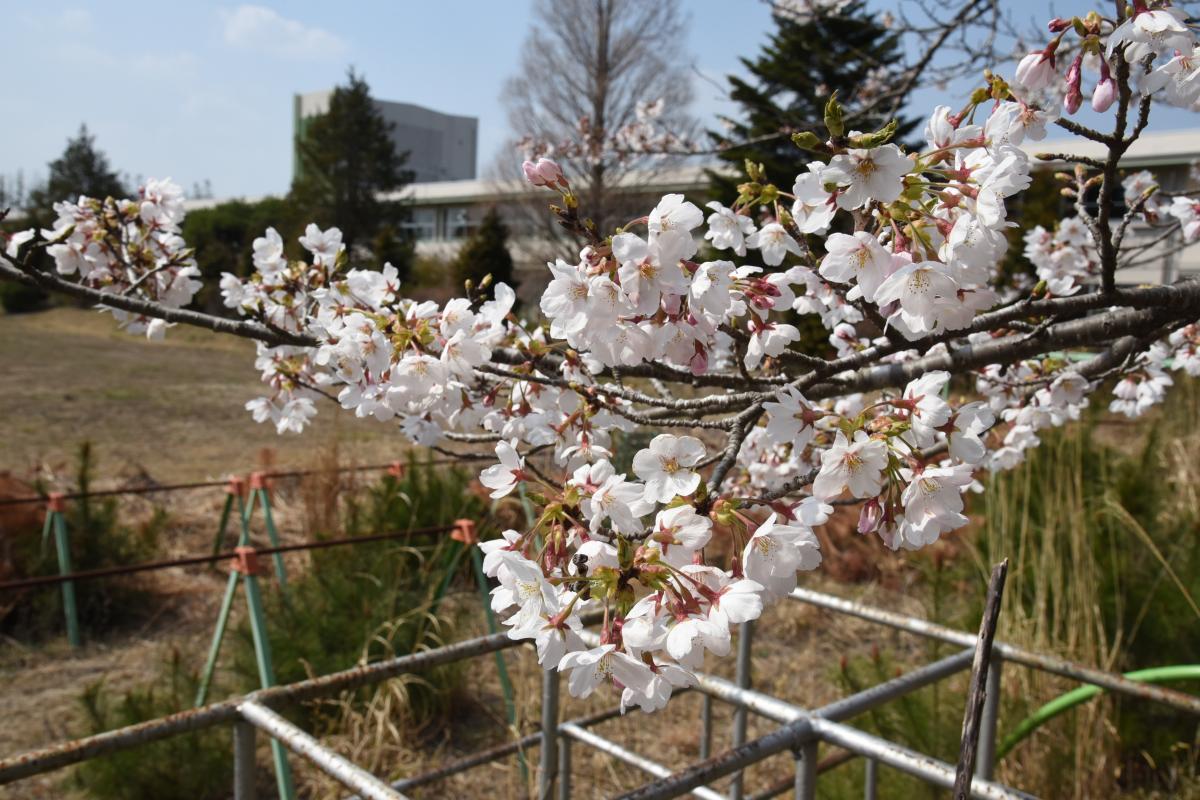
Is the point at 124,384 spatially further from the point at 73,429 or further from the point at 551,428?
the point at 551,428

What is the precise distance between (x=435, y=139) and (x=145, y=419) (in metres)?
45.5

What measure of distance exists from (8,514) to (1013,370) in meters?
4.81

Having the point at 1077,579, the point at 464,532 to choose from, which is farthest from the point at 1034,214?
the point at 464,532

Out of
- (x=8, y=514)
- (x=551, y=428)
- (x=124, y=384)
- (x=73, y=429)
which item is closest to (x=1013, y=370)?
(x=551, y=428)

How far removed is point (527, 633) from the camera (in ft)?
2.87

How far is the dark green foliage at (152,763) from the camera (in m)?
2.97

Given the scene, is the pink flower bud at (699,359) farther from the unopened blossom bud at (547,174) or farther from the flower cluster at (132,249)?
the flower cluster at (132,249)

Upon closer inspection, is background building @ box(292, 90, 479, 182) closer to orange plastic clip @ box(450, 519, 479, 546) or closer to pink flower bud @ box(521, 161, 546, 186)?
orange plastic clip @ box(450, 519, 479, 546)

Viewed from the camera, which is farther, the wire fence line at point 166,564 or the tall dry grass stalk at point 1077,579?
the tall dry grass stalk at point 1077,579

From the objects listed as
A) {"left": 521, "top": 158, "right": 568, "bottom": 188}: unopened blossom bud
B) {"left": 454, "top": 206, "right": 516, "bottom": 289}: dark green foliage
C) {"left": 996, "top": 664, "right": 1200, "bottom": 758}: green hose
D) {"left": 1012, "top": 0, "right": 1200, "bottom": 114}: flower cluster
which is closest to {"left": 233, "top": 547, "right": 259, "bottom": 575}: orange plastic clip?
{"left": 521, "top": 158, "right": 568, "bottom": 188}: unopened blossom bud

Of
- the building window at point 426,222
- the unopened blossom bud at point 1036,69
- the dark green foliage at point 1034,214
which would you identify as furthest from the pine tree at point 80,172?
the unopened blossom bud at point 1036,69

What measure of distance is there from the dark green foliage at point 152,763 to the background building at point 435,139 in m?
49.3

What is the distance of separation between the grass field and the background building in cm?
3464

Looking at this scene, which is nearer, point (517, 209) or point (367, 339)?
point (367, 339)
